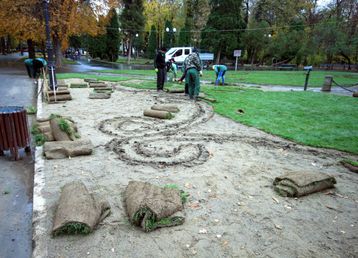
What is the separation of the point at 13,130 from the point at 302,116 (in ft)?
26.6

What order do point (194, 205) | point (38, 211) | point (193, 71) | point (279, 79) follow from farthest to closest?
point (279, 79) < point (193, 71) < point (194, 205) < point (38, 211)

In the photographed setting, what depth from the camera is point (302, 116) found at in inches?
357

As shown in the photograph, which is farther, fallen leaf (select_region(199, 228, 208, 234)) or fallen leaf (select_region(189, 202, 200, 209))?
fallen leaf (select_region(189, 202, 200, 209))

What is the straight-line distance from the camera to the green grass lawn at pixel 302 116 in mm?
6641

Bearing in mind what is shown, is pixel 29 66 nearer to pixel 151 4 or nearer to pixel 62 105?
pixel 62 105

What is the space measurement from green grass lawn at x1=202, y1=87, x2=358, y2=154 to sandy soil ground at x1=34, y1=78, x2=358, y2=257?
2.18ft

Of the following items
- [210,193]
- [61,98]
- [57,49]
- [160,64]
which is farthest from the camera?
[57,49]

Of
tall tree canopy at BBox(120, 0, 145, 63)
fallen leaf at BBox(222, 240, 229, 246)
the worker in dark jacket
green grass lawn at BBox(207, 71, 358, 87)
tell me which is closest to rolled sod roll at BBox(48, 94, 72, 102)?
the worker in dark jacket

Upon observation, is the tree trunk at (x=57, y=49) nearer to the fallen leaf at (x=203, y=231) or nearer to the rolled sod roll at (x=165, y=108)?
the rolled sod roll at (x=165, y=108)

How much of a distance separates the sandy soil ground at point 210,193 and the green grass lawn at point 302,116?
66cm

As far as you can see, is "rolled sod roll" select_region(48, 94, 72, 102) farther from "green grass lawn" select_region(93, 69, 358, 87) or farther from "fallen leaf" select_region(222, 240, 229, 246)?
"green grass lawn" select_region(93, 69, 358, 87)

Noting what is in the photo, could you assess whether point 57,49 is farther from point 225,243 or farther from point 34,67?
point 225,243

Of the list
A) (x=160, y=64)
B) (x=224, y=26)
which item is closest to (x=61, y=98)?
(x=160, y=64)

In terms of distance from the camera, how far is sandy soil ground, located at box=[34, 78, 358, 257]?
279 cm
